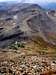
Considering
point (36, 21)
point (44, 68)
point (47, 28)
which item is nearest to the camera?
point (44, 68)

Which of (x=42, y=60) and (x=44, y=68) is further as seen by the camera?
(x=42, y=60)

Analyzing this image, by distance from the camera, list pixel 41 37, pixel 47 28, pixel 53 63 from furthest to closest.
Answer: pixel 47 28, pixel 41 37, pixel 53 63

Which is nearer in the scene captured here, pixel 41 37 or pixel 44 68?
pixel 44 68

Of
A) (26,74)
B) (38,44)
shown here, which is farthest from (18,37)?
(26,74)

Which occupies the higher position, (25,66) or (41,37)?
(25,66)

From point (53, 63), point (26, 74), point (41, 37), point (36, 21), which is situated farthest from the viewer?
point (36, 21)

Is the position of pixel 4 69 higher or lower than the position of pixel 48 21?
higher

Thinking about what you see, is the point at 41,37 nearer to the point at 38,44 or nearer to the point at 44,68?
the point at 38,44

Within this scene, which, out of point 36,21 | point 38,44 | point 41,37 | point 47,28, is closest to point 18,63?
point 38,44

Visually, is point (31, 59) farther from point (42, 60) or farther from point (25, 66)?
point (25, 66)
